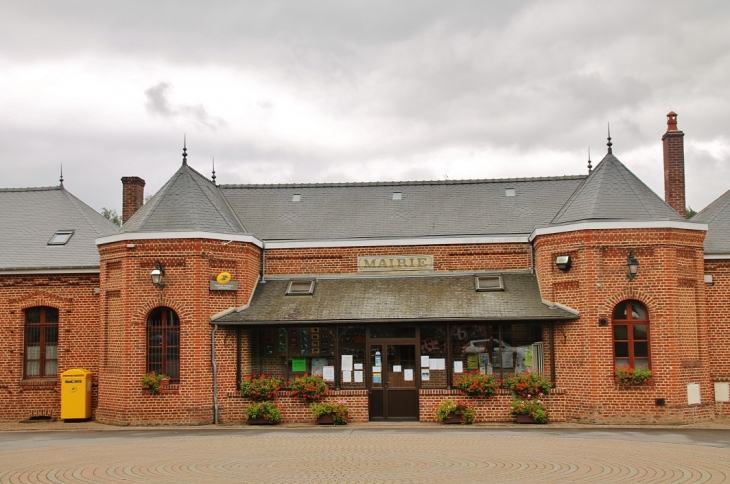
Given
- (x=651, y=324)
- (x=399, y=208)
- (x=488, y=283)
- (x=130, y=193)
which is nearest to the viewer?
(x=651, y=324)

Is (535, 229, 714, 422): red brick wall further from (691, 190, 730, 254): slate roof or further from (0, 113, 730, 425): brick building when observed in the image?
(691, 190, 730, 254): slate roof

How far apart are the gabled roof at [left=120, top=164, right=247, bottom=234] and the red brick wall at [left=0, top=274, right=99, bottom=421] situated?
2540 mm

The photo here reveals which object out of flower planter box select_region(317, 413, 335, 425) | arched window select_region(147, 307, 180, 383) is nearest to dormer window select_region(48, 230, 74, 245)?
arched window select_region(147, 307, 180, 383)

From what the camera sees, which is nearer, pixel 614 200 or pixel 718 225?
pixel 614 200

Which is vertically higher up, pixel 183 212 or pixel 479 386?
pixel 183 212

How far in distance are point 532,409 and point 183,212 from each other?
9.86 meters

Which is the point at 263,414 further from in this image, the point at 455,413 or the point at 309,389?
the point at 455,413

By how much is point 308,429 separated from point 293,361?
113 inches

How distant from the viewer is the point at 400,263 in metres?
21.5

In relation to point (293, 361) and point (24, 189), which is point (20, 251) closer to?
point (24, 189)

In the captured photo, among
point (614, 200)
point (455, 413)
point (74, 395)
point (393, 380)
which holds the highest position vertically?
point (614, 200)

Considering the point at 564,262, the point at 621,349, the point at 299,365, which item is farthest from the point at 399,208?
the point at 621,349

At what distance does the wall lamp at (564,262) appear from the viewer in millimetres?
18891

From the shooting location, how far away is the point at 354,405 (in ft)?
61.9
